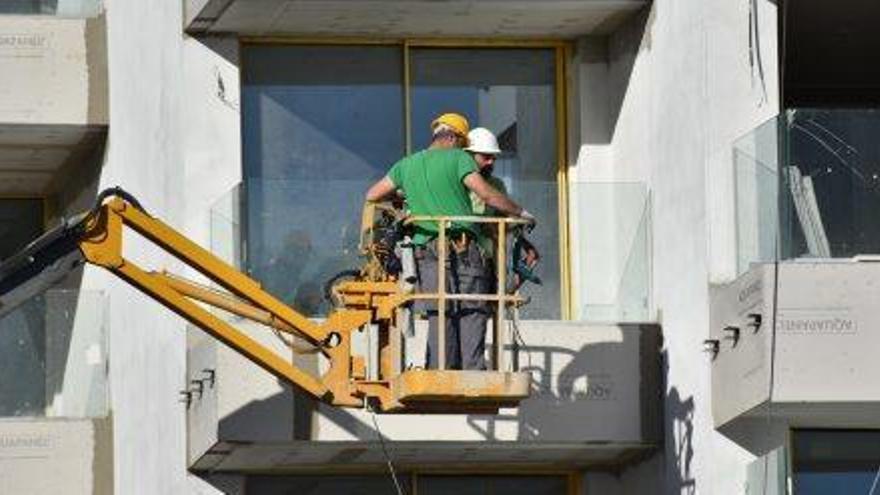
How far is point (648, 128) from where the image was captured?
35688mm

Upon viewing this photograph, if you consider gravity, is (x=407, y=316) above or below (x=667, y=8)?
below

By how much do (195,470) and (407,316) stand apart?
357cm

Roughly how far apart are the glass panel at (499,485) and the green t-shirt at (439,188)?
4.92 m

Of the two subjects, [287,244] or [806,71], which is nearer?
[287,244]

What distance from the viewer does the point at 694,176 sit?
34094mm

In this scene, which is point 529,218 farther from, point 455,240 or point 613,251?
point 613,251

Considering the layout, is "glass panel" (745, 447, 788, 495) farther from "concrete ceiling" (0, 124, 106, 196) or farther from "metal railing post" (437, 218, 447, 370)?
"concrete ceiling" (0, 124, 106, 196)

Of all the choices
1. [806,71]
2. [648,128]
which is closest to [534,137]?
[648,128]

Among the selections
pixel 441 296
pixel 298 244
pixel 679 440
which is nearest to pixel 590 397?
pixel 679 440

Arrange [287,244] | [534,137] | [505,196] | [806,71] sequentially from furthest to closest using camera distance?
[806,71] → [534,137] → [287,244] → [505,196]

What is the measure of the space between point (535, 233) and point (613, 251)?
0.78 metres

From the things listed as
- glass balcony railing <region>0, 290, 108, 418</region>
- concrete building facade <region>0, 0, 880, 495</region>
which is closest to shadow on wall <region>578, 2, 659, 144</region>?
concrete building facade <region>0, 0, 880, 495</region>

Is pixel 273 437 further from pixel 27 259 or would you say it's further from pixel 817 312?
pixel 817 312

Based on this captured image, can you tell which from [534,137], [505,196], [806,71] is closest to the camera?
[505,196]
